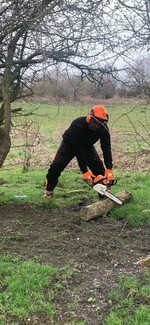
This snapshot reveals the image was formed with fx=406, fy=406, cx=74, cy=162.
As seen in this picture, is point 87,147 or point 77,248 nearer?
point 77,248

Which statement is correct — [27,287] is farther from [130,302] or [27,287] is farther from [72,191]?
[72,191]

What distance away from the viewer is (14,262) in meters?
4.68

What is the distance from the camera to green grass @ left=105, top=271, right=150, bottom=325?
3.55 m

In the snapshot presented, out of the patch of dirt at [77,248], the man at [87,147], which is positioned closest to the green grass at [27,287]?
the patch of dirt at [77,248]

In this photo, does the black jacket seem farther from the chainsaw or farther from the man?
the chainsaw

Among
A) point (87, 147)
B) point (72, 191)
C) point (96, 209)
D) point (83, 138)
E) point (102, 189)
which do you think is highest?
point (83, 138)

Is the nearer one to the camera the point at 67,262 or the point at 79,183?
the point at 67,262

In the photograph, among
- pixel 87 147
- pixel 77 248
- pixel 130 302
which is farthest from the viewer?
pixel 87 147

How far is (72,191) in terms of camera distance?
8203mm

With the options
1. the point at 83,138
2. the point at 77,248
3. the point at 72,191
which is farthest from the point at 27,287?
the point at 72,191

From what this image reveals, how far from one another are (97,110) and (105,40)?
130 centimetres

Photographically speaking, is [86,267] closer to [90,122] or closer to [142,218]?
[142,218]

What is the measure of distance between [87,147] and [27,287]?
11.3 ft

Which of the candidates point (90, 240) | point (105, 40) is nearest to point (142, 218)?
point (90, 240)
